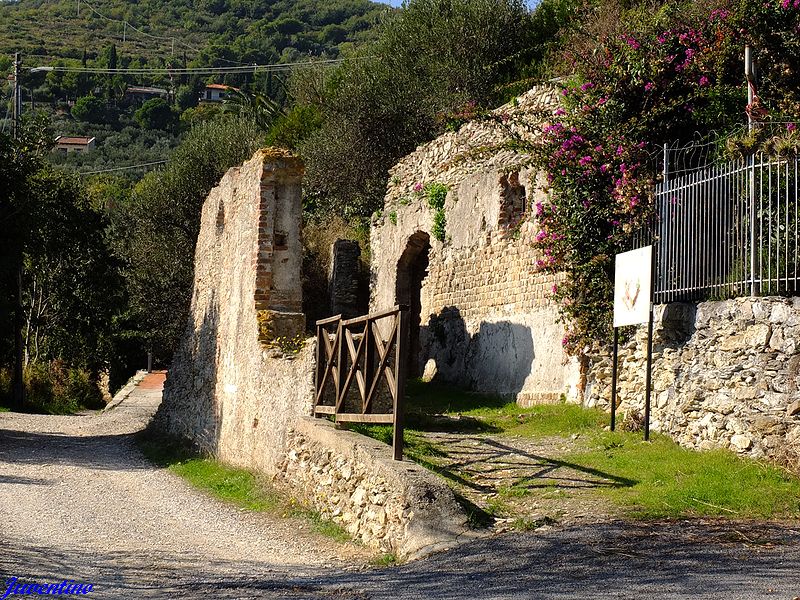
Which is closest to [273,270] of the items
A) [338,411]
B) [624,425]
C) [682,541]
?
[338,411]

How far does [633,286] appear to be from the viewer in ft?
33.2

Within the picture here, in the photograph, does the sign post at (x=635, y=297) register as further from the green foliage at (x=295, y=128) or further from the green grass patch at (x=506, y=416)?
the green foliage at (x=295, y=128)

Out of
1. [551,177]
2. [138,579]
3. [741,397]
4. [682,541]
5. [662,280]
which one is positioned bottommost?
[138,579]

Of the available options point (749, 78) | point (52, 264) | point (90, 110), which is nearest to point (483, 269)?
point (749, 78)

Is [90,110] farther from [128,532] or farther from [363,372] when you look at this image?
[128,532]

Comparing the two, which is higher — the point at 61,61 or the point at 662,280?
the point at 61,61

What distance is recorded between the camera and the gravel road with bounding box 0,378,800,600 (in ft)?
18.7

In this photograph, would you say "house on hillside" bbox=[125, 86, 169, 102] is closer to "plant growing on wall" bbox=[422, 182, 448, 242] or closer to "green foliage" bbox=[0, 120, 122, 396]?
"green foliage" bbox=[0, 120, 122, 396]

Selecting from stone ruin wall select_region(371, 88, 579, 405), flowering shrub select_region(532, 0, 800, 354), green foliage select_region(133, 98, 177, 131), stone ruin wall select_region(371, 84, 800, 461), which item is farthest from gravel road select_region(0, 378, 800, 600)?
green foliage select_region(133, 98, 177, 131)

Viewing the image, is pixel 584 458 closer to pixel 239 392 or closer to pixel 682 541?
pixel 682 541

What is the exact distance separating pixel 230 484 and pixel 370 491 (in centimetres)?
406

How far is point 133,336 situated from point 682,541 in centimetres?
2800

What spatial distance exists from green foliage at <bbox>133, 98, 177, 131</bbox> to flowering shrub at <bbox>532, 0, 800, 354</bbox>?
2623 inches

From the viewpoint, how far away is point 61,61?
83500 mm
